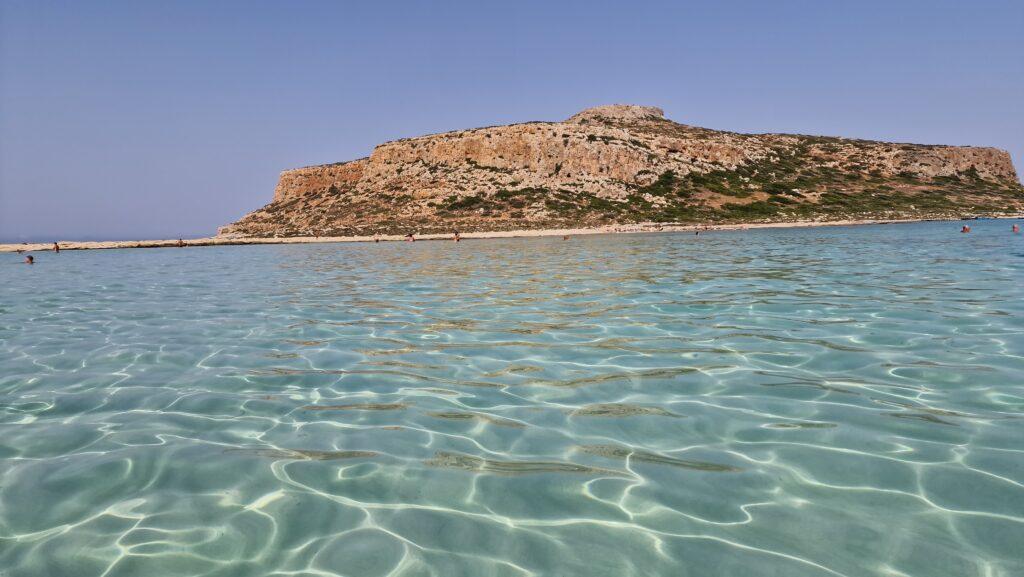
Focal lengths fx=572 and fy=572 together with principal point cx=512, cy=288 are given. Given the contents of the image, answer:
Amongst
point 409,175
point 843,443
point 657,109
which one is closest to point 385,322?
point 843,443

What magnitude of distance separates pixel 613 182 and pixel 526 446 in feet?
262

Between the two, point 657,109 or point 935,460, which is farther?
point 657,109

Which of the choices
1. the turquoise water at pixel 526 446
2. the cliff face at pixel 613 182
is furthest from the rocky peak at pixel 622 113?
the turquoise water at pixel 526 446

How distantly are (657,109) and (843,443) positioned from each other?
133 meters

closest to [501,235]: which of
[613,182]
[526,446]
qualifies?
[613,182]

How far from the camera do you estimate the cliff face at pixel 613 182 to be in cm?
7269

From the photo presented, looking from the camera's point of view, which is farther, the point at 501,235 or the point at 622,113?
the point at 622,113

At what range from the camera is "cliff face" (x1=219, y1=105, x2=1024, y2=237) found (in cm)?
7269

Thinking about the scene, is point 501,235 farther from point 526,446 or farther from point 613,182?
point 526,446

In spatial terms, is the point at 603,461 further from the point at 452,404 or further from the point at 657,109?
the point at 657,109

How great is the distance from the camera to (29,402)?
18.6 feet

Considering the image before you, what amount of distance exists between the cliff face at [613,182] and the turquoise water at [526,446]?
57285 mm

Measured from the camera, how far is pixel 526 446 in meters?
4.32

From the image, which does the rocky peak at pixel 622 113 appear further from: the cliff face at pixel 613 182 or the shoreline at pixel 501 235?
the shoreline at pixel 501 235
